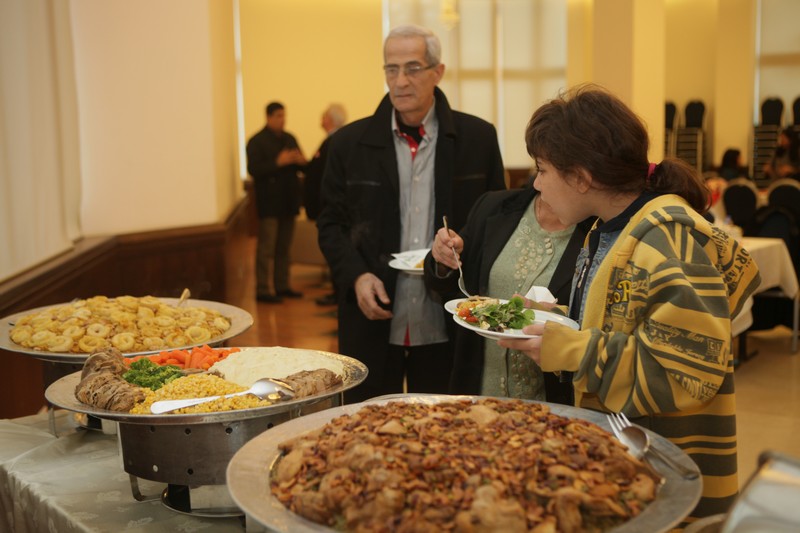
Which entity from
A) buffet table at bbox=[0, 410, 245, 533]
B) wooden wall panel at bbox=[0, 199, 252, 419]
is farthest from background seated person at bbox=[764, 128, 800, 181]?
buffet table at bbox=[0, 410, 245, 533]

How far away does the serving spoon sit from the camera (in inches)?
57.7

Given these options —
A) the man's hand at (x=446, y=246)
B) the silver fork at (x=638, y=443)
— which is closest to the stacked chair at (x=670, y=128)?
the man's hand at (x=446, y=246)

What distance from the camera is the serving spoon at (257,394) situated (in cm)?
147

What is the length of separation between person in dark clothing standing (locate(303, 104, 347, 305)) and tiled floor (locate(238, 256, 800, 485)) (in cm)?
47

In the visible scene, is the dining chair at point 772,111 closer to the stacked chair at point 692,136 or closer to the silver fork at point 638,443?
the stacked chair at point 692,136

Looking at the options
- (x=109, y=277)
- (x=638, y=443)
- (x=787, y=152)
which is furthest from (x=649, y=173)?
(x=787, y=152)

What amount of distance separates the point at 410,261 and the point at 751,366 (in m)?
3.95

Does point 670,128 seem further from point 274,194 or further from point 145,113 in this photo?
point 145,113

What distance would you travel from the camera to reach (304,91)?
13.0m

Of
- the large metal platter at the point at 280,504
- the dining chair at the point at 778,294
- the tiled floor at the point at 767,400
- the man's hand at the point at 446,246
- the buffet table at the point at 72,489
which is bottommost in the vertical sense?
the tiled floor at the point at 767,400

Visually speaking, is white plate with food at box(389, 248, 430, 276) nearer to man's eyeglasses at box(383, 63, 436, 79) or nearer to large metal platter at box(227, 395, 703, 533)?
man's eyeglasses at box(383, 63, 436, 79)

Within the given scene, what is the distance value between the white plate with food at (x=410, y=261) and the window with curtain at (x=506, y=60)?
11255 mm

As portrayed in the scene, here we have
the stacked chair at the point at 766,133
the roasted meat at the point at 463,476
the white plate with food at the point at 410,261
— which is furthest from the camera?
the stacked chair at the point at 766,133

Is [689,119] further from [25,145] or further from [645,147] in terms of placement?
[645,147]
